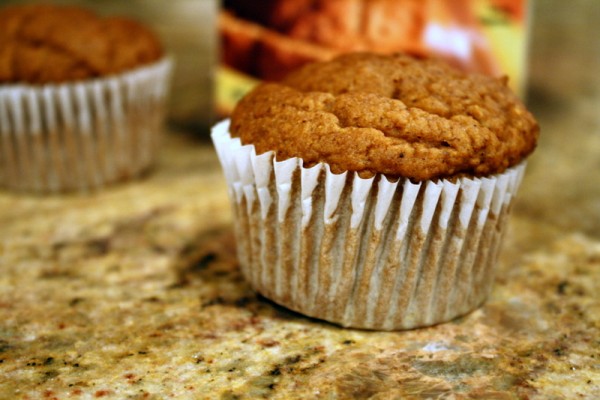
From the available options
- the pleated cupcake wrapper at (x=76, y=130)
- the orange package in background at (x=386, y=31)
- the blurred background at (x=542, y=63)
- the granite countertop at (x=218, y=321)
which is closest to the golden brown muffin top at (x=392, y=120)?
the granite countertop at (x=218, y=321)

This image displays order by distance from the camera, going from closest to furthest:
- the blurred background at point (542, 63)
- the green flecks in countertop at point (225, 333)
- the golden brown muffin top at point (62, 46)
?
1. the green flecks in countertop at point (225, 333)
2. the golden brown muffin top at point (62, 46)
3. the blurred background at point (542, 63)

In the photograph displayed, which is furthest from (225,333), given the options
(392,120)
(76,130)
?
(76,130)

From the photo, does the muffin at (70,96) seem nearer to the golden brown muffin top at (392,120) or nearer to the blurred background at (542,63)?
the blurred background at (542,63)

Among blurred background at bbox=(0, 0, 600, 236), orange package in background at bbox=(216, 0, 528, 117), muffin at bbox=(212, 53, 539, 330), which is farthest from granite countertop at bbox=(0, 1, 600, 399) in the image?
blurred background at bbox=(0, 0, 600, 236)

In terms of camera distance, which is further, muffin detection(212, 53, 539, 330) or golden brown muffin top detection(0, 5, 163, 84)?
golden brown muffin top detection(0, 5, 163, 84)

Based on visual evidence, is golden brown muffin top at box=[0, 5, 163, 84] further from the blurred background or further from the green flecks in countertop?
the blurred background

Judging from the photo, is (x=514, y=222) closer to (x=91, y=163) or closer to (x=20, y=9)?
(x=91, y=163)
